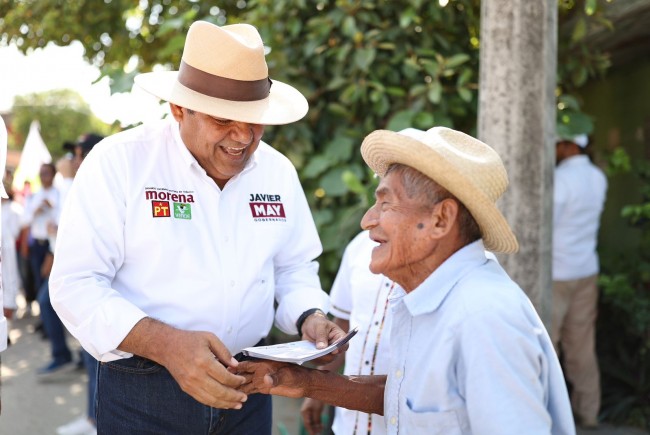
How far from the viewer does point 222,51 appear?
94.5 inches

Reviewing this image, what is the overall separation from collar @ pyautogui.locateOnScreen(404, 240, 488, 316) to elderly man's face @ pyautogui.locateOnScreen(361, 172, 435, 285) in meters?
0.06

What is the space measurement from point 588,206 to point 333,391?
3.79 m

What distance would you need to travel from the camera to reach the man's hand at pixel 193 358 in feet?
6.91

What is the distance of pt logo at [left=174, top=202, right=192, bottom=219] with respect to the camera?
2.40 meters

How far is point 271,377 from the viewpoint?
2.17 metres

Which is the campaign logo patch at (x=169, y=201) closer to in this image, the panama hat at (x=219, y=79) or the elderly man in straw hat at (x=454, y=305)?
the panama hat at (x=219, y=79)

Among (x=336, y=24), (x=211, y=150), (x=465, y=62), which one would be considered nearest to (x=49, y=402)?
(x=336, y=24)

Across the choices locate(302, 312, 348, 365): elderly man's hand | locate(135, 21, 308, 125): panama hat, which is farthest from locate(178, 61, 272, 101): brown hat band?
locate(302, 312, 348, 365): elderly man's hand

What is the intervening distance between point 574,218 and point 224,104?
3.79 m

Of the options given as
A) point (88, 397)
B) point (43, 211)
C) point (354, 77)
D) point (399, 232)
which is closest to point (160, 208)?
point (399, 232)

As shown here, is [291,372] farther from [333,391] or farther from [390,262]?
[390,262]

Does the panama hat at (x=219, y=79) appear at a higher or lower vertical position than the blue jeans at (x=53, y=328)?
higher

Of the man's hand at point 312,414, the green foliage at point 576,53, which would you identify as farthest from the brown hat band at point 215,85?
the green foliage at point 576,53

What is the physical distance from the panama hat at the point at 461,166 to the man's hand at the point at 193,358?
721 millimetres
